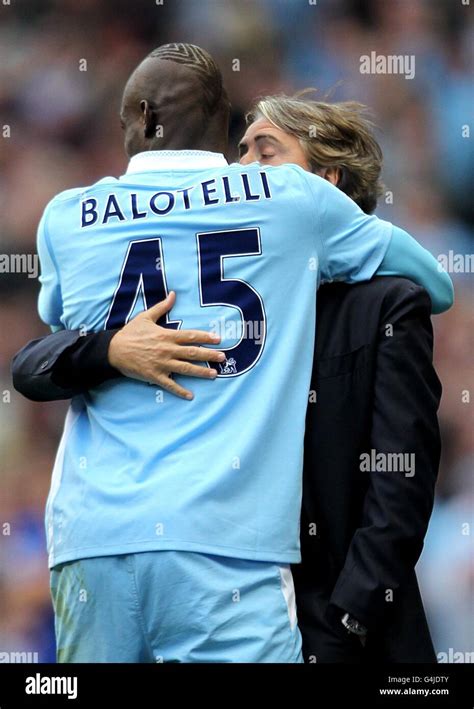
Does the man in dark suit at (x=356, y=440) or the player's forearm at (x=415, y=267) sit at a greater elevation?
the player's forearm at (x=415, y=267)

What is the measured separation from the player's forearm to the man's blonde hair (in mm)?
438

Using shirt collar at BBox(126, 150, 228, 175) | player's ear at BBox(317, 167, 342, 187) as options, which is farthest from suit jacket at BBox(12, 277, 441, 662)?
player's ear at BBox(317, 167, 342, 187)

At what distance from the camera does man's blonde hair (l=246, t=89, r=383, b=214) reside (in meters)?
2.33

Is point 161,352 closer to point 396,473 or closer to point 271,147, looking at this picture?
point 396,473

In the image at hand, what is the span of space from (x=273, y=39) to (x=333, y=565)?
2901mm

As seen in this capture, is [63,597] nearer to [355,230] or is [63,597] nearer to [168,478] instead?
[168,478]

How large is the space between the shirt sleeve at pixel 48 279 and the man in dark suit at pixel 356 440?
0.26ft

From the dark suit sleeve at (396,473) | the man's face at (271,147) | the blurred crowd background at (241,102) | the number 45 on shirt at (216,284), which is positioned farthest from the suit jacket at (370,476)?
the blurred crowd background at (241,102)

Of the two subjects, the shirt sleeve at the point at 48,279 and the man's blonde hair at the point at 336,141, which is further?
the man's blonde hair at the point at 336,141

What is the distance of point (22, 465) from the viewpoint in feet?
12.6

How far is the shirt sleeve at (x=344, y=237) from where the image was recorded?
1.82m

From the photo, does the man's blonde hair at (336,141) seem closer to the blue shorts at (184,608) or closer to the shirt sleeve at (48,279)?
the shirt sleeve at (48,279)

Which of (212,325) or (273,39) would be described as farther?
(273,39)

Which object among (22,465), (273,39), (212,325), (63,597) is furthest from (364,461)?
(273,39)
